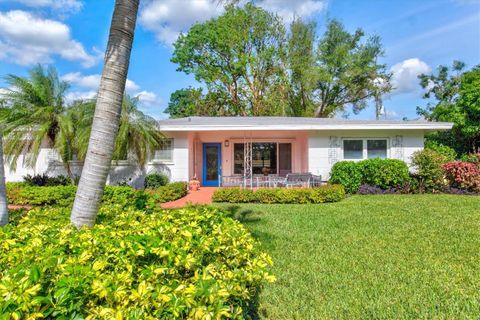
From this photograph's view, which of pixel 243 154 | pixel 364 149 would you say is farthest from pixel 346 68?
pixel 243 154

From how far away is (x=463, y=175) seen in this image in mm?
13328

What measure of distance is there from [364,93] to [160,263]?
116ft

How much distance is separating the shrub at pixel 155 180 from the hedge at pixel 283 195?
134 inches

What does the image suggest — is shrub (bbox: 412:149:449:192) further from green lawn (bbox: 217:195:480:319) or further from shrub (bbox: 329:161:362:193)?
green lawn (bbox: 217:195:480:319)

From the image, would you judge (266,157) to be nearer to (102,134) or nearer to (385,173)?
(385,173)

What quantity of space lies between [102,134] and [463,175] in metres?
15.1

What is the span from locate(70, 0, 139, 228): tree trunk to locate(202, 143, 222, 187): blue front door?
579 inches

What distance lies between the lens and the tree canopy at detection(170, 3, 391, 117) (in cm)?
3169

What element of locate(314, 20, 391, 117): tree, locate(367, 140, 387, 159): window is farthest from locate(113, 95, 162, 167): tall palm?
locate(314, 20, 391, 117): tree

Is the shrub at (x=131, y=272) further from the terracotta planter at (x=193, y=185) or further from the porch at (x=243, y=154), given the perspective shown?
the porch at (x=243, y=154)

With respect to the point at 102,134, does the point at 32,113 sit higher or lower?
higher

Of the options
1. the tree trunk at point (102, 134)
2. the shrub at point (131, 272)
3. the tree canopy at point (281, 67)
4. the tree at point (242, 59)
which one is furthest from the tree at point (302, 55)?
the shrub at point (131, 272)

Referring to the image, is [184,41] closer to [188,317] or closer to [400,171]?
[400,171]

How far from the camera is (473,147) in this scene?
778 inches
